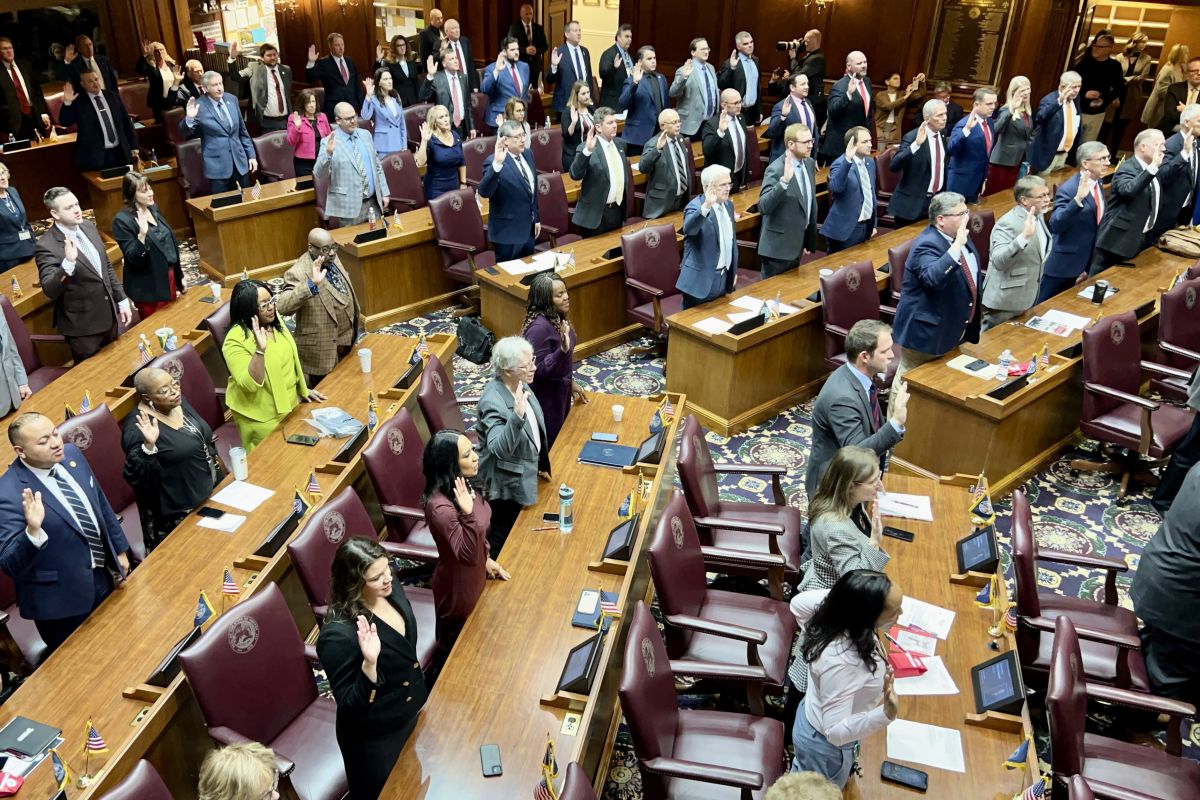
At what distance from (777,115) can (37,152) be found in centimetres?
803

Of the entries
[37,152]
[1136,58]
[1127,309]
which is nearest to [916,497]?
[1127,309]

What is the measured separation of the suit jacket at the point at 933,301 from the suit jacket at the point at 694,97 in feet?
18.6

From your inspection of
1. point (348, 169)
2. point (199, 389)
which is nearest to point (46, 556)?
point (199, 389)

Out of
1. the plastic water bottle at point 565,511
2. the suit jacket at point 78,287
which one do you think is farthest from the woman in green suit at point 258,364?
the plastic water bottle at point 565,511

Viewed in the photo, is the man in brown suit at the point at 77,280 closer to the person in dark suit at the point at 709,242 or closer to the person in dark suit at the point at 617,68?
the person in dark suit at the point at 709,242

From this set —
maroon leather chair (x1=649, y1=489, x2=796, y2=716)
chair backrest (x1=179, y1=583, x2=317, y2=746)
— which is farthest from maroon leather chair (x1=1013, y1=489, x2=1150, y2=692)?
chair backrest (x1=179, y1=583, x2=317, y2=746)

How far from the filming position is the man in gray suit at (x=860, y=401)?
458 centimetres

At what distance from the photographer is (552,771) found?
321 cm

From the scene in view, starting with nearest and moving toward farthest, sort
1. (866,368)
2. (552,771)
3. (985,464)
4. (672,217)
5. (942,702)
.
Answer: (552,771) < (942,702) < (866,368) < (985,464) < (672,217)

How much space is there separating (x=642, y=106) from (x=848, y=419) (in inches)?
294

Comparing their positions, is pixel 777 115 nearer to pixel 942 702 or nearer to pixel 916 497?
pixel 916 497

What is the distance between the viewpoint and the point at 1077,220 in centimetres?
740

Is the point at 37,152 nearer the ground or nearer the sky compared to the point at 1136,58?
nearer the ground

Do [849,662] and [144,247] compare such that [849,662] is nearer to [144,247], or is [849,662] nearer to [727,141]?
[144,247]
